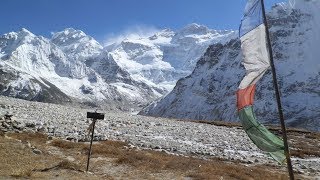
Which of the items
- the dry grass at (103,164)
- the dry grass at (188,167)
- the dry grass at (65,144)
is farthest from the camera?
the dry grass at (65,144)

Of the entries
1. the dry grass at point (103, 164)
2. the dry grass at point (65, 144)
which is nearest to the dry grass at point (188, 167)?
the dry grass at point (103, 164)

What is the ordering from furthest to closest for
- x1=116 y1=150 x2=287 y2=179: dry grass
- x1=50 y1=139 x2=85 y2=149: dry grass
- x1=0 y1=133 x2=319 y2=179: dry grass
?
1. x1=50 y1=139 x2=85 y2=149: dry grass
2. x1=116 y1=150 x2=287 y2=179: dry grass
3. x1=0 y1=133 x2=319 y2=179: dry grass

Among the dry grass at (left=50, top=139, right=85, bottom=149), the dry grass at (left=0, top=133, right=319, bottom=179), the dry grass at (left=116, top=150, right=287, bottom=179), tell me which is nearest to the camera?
the dry grass at (left=0, top=133, right=319, bottom=179)

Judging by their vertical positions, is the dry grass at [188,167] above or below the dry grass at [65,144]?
below

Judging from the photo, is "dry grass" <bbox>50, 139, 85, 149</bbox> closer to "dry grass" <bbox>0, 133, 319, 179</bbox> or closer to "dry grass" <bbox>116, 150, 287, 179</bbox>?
"dry grass" <bbox>0, 133, 319, 179</bbox>

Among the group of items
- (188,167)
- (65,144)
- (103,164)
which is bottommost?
(103,164)

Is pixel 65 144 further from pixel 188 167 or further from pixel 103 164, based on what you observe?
pixel 188 167

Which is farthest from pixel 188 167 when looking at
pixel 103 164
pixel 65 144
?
pixel 65 144

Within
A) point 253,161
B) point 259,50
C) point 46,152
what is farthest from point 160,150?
point 259,50

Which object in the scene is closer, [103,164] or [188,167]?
[103,164]

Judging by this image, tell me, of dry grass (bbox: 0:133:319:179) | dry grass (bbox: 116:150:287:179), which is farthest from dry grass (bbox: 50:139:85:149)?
dry grass (bbox: 116:150:287:179)

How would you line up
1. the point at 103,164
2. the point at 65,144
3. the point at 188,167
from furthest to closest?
the point at 65,144
the point at 188,167
the point at 103,164

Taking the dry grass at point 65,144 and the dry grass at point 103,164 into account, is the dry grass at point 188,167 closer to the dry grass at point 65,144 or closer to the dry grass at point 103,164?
the dry grass at point 103,164

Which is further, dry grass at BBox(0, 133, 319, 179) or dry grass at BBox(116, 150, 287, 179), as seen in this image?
dry grass at BBox(116, 150, 287, 179)
